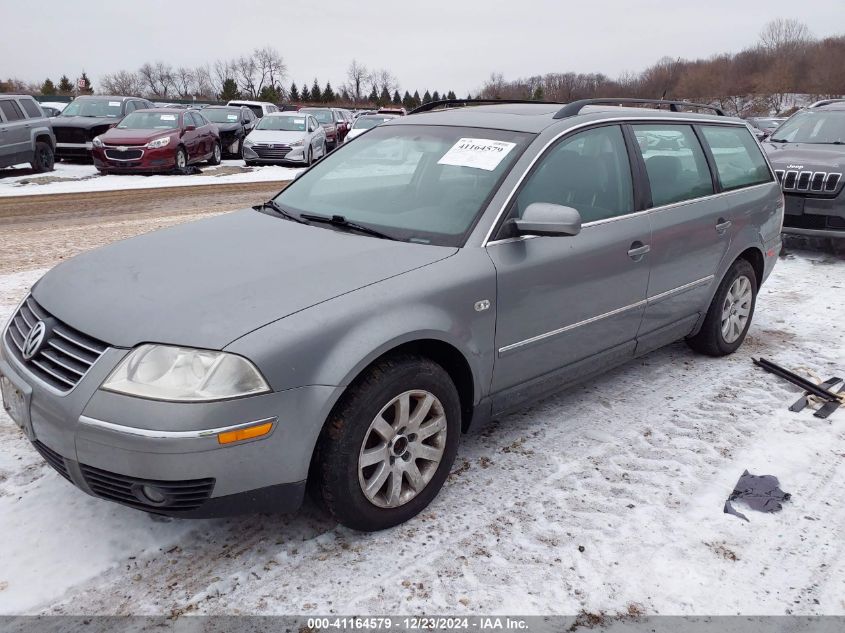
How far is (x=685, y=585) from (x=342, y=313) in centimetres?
165

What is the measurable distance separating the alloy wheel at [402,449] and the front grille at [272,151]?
53.9 feet

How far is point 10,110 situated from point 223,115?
8134mm

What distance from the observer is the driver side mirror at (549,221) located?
314 centimetres

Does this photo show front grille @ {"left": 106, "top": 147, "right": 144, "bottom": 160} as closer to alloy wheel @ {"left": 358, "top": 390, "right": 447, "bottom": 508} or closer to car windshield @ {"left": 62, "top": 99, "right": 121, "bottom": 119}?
car windshield @ {"left": 62, "top": 99, "right": 121, "bottom": 119}

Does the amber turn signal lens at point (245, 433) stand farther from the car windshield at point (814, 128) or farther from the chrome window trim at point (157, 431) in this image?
the car windshield at point (814, 128)

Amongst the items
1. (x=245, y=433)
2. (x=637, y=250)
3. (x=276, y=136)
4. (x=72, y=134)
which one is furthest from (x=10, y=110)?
(x=245, y=433)

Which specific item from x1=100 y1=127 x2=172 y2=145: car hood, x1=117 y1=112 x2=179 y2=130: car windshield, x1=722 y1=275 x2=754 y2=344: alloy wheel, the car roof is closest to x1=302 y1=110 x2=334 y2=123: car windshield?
x1=117 y1=112 x2=179 y2=130: car windshield

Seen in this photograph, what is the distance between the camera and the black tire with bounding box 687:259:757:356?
4809 mm

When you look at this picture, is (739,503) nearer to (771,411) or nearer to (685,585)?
(685,585)

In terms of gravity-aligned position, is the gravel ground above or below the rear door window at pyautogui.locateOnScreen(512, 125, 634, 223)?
below

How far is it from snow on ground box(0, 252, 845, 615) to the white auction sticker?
4.76ft

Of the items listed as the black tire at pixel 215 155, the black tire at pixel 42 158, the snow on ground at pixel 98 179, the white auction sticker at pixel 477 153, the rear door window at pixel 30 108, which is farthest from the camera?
the black tire at pixel 215 155

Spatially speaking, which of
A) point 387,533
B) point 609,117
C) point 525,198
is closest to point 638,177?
point 609,117

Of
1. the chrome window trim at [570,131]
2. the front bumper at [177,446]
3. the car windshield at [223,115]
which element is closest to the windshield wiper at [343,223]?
the chrome window trim at [570,131]
